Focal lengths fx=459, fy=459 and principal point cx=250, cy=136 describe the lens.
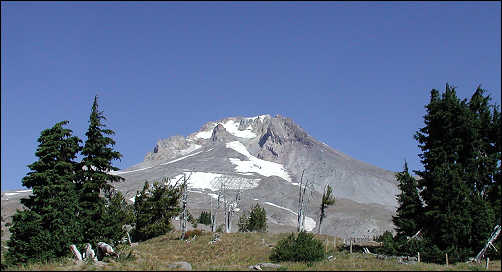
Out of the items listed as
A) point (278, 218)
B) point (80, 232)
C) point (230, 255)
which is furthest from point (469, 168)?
point (278, 218)

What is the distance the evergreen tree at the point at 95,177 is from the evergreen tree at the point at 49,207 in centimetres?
107

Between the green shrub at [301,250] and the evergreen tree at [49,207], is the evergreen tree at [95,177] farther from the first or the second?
the green shrub at [301,250]

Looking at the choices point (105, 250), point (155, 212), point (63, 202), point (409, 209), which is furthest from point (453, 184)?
point (155, 212)

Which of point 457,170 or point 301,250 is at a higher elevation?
point 457,170

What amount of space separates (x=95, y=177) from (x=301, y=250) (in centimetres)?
1825

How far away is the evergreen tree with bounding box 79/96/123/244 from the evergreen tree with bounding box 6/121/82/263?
42.3 inches

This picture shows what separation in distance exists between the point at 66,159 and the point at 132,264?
17108 mm

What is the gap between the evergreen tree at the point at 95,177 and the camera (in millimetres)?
36594

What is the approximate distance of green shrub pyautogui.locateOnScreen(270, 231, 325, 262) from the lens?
33.1 meters

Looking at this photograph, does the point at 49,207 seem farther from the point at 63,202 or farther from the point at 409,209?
the point at 409,209

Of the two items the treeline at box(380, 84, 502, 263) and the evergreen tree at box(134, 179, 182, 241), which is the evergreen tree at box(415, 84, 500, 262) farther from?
the evergreen tree at box(134, 179, 182, 241)

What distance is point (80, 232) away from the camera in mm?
34750

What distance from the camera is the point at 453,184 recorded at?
127 feet

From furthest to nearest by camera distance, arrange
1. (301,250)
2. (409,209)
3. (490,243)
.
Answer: (409,209), (490,243), (301,250)
